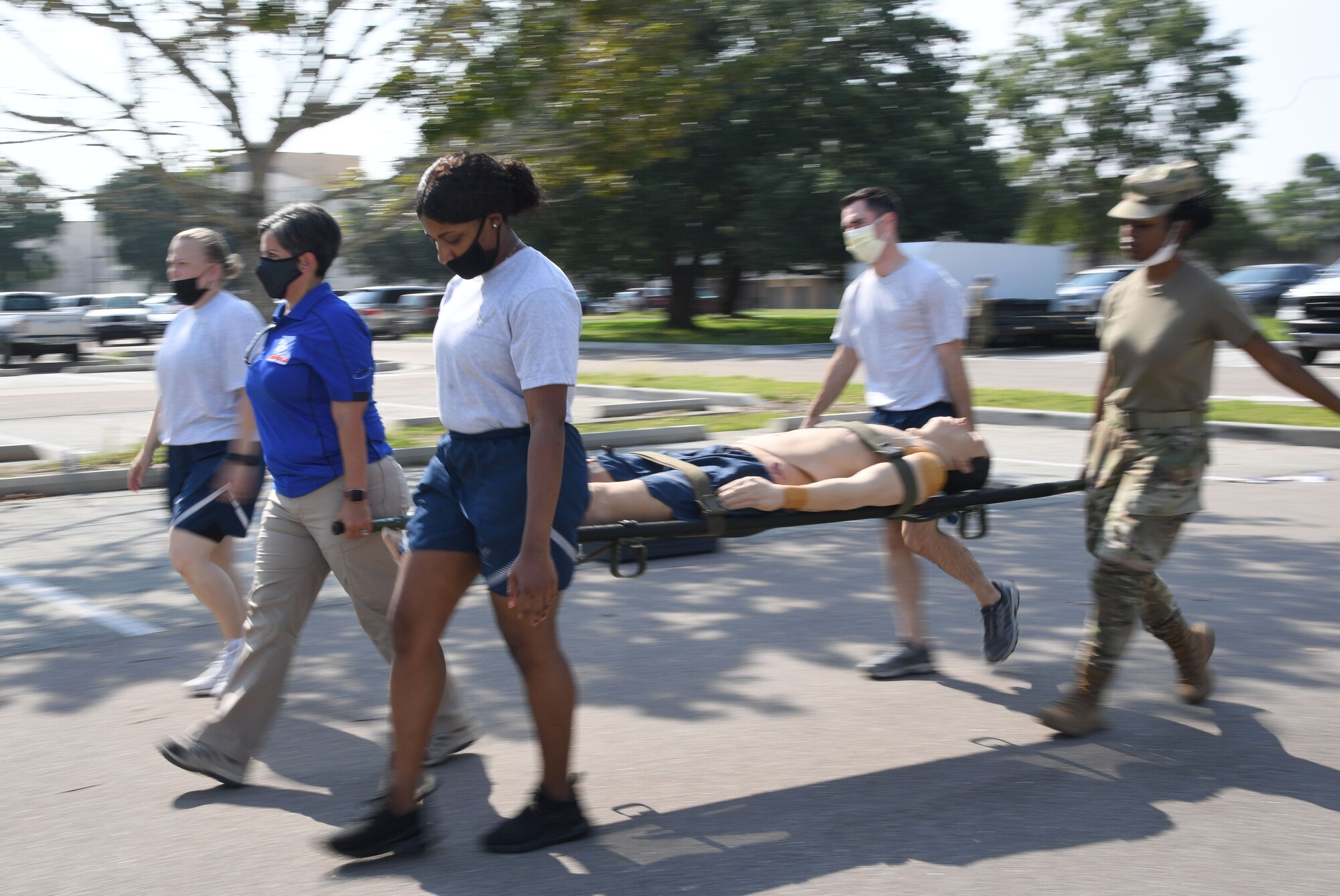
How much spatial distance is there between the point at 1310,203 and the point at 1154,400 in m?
91.8

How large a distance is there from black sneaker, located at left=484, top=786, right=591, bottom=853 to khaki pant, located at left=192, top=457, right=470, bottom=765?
2.44ft

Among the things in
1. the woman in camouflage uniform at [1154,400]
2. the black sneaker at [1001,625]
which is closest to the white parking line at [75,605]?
the black sneaker at [1001,625]

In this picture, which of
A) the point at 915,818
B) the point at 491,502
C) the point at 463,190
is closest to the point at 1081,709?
the point at 915,818

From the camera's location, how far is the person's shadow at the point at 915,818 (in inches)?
134

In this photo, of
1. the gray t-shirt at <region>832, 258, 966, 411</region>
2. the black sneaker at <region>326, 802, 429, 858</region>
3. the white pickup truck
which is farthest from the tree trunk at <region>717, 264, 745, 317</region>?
the black sneaker at <region>326, 802, 429, 858</region>

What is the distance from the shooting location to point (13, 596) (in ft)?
22.8

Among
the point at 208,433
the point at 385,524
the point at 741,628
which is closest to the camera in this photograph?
the point at 385,524

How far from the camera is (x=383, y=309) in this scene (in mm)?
40000

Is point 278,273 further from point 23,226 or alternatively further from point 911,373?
point 23,226

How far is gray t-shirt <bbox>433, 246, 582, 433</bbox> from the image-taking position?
3250 mm

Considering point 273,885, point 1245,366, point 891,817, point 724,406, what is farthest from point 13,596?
point 1245,366

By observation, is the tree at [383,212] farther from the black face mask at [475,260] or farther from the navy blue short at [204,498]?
the black face mask at [475,260]

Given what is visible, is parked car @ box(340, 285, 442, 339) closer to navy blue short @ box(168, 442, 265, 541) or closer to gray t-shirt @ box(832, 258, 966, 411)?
navy blue short @ box(168, 442, 265, 541)

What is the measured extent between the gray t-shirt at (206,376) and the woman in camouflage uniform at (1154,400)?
3.31m
